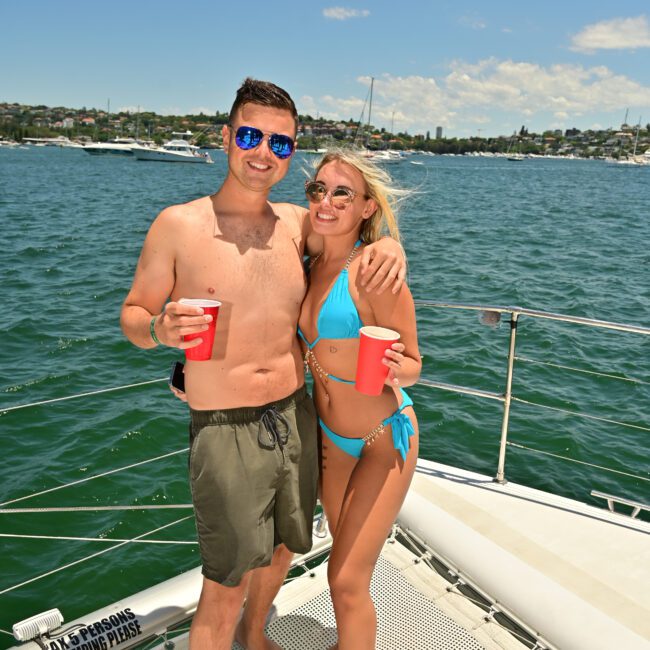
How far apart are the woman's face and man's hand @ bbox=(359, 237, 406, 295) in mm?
188

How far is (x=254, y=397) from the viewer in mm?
2119

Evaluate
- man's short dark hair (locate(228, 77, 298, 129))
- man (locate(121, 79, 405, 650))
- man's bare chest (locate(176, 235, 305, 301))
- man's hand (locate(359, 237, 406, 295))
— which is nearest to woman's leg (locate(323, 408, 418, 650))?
man (locate(121, 79, 405, 650))

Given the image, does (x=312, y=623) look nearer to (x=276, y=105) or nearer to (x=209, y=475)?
(x=209, y=475)

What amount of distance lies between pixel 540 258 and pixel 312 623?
16923mm

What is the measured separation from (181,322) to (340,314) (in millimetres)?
583

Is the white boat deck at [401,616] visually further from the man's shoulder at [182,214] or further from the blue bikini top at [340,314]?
the man's shoulder at [182,214]

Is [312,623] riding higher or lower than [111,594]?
higher

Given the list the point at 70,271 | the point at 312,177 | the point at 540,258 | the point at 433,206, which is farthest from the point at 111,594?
the point at 433,206

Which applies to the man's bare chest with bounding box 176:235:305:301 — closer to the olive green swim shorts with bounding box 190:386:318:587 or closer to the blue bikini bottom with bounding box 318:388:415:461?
the olive green swim shorts with bounding box 190:386:318:587

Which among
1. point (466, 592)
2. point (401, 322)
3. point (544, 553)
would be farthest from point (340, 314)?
point (544, 553)

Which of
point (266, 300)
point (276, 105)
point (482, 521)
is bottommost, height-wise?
point (482, 521)

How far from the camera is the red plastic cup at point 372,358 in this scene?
1.91m

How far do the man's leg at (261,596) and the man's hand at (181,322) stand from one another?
1050 millimetres

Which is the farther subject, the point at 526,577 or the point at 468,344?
the point at 468,344
